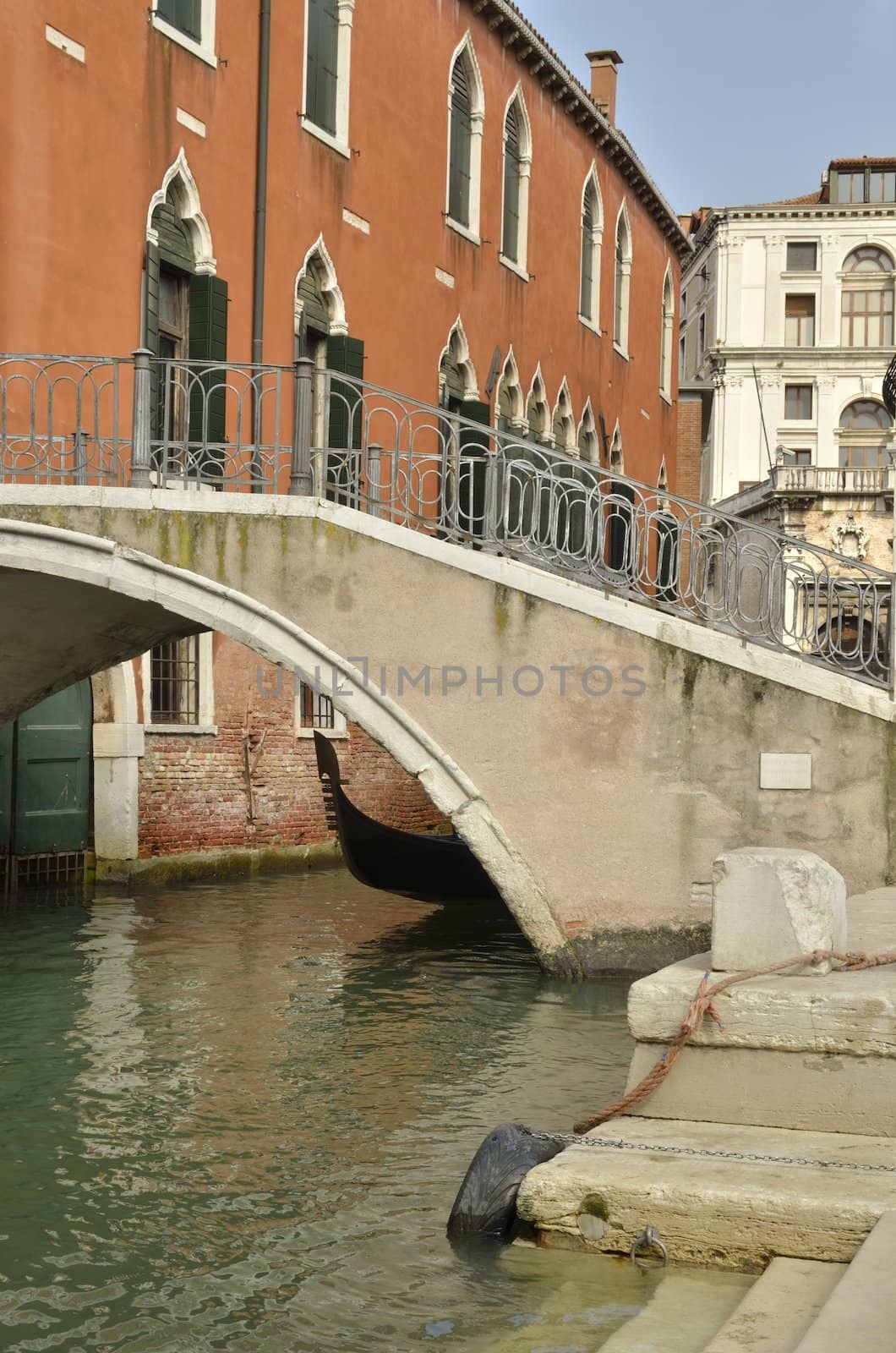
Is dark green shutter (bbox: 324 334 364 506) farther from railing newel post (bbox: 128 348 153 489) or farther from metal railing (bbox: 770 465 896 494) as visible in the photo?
metal railing (bbox: 770 465 896 494)

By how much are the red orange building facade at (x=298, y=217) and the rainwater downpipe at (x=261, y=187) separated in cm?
2

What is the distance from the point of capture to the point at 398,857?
12.7m

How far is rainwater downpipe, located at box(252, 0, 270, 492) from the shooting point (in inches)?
527

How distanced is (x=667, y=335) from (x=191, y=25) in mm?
13895

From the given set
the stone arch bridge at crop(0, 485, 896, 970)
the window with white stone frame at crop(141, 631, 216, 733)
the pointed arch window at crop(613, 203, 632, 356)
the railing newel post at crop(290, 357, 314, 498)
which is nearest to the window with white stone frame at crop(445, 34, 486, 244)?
the window with white stone frame at crop(141, 631, 216, 733)

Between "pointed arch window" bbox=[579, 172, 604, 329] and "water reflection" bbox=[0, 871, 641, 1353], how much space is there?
38.8ft

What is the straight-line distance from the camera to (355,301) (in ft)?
49.0

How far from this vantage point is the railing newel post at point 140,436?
9.10 m

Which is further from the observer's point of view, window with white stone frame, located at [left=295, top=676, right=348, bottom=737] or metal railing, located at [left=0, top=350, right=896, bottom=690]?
window with white stone frame, located at [left=295, top=676, right=348, bottom=737]

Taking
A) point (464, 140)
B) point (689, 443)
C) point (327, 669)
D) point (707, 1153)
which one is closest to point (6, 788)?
point (327, 669)

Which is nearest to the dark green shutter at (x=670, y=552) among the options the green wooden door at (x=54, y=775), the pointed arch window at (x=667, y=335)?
the green wooden door at (x=54, y=775)

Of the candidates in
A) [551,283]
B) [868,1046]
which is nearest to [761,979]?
[868,1046]

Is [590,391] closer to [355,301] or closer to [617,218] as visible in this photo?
[617,218]

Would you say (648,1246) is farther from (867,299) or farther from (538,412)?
(867,299)
